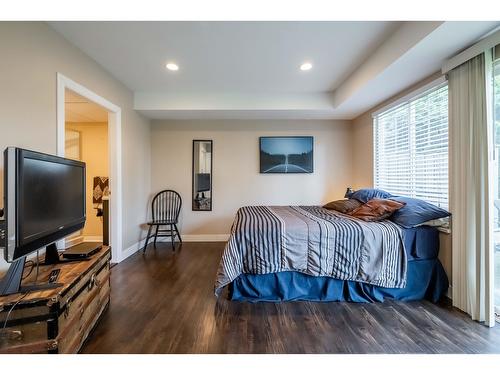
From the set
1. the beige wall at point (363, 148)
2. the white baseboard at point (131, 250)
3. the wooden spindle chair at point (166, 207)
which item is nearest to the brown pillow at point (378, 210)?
the beige wall at point (363, 148)

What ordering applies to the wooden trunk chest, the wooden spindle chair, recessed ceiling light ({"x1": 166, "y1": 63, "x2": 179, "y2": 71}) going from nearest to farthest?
1. the wooden trunk chest
2. recessed ceiling light ({"x1": 166, "y1": 63, "x2": 179, "y2": 71})
3. the wooden spindle chair

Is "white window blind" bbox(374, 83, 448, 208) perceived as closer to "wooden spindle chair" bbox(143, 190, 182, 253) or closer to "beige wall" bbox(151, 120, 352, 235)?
"beige wall" bbox(151, 120, 352, 235)

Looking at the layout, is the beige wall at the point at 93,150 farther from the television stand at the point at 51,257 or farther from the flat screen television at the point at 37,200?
the television stand at the point at 51,257

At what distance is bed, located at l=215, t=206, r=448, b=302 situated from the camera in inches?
82.1

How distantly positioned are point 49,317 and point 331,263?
1998mm

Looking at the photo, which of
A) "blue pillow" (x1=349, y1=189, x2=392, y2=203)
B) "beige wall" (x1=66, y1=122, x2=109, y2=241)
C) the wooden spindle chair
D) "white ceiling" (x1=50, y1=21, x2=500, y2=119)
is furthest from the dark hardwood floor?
"beige wall" (x1=66, y1=122, x2=109, y2=241)

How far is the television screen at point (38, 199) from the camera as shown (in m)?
1.17

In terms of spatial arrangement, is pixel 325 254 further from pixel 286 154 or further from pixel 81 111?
pixel 81 111

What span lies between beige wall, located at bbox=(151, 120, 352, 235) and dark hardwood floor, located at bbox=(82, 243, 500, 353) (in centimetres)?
202

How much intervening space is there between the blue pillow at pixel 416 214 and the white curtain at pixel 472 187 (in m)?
0.14

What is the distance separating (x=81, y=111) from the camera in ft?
11.8

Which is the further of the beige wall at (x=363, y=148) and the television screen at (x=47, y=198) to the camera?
the beige wall at (x=363, y=148)
